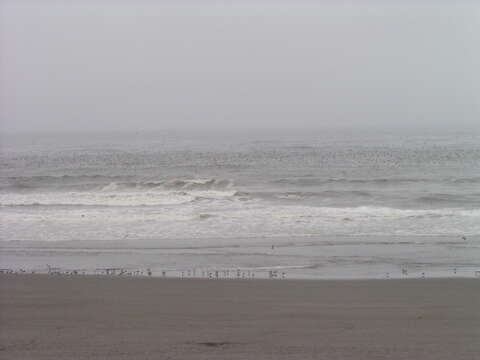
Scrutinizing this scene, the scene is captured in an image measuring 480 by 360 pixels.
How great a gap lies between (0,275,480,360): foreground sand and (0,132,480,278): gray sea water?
1.73 metres

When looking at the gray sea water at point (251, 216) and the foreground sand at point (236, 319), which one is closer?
the foreground sand at point (236, 319)

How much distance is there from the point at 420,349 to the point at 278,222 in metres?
11.2

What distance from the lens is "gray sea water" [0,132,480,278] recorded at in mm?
11555

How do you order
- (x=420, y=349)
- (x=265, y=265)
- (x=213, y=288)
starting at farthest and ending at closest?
(x=265, y=265) < (x=213, y=288) < (x=420, y=349)

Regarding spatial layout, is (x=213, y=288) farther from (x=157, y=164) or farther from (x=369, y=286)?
(x=157, y=164)

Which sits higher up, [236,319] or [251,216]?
[236,319]

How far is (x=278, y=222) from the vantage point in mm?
16469

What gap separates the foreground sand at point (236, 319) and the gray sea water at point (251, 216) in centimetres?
173

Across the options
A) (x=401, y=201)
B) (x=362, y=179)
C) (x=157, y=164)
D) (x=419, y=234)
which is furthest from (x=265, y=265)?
(x=157, y=164)

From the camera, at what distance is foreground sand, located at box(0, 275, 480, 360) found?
5.23m

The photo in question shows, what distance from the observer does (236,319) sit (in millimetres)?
6523

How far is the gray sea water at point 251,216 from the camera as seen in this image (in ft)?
37.9

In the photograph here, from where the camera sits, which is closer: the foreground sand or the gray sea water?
the foreground sand

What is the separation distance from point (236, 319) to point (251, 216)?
11305mm
